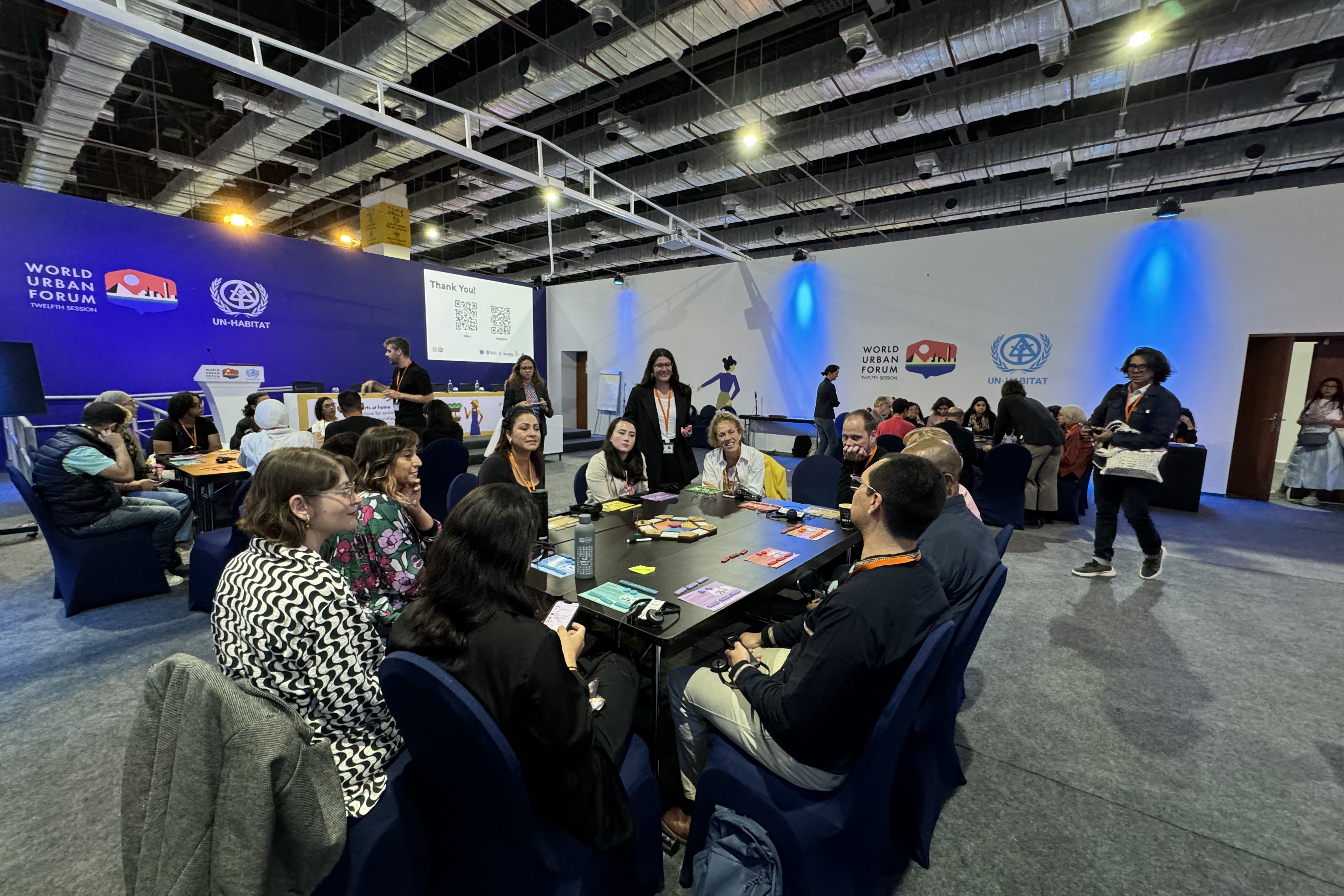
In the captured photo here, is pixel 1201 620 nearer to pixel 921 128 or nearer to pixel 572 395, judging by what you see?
pixel 921 128

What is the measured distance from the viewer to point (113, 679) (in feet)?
8.89

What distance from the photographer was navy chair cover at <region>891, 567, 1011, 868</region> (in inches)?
63.5

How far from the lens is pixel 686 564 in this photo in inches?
92.3

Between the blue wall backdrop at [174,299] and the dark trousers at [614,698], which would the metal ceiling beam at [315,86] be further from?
the dark trousers at [614,698]

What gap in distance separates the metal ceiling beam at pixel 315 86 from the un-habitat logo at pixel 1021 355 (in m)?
6.19

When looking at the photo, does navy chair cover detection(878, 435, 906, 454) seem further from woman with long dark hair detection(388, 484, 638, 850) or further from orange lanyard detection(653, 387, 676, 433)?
woman with long dark hair detection(388, 484, 638, 850)

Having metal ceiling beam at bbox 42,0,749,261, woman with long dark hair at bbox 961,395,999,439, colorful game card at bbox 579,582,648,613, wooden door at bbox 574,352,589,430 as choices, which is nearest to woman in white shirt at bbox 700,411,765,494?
colorful game card at bbox 579,582,648,613

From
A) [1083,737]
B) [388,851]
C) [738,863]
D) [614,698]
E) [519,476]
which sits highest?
[519,476]

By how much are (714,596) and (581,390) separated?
13.2 metres

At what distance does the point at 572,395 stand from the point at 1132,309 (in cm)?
Answer: 1153

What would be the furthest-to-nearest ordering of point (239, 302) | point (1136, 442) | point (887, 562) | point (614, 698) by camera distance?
1. point (239, 302)
2. point (1136, 442)
3. point (614, 698)
4. point (887, 562)

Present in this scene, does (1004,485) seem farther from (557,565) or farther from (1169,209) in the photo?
(1169,209)

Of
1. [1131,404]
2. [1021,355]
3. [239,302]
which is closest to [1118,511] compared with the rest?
[1131,404]

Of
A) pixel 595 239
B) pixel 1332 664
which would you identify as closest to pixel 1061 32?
pixel 1332 664
